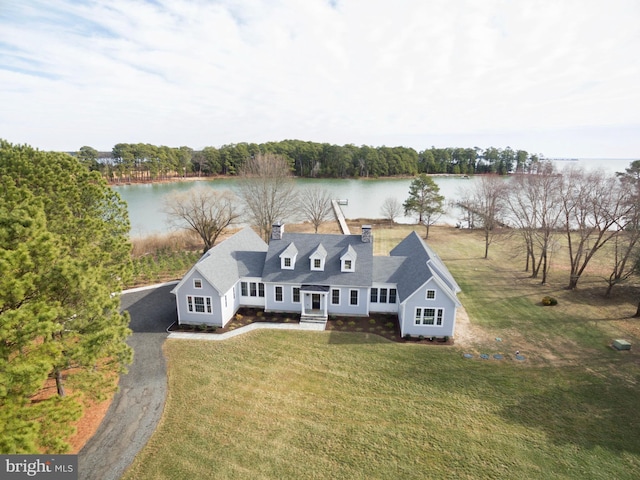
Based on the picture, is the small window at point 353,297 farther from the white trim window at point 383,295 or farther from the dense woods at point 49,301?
the dense woods at point 49,301

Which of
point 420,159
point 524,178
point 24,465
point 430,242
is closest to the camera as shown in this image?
point 24,465

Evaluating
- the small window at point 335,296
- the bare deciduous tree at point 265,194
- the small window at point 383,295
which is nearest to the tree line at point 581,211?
the small window at point 383,295

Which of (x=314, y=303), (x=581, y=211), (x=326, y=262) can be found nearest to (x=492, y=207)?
(x=581, y=211)

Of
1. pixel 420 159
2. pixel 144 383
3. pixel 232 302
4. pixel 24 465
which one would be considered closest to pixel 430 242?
pixel 232 302

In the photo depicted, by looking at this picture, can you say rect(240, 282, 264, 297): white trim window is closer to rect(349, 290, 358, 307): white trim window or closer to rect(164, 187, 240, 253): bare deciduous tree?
rect(349, 290, 358, 307): white trim window

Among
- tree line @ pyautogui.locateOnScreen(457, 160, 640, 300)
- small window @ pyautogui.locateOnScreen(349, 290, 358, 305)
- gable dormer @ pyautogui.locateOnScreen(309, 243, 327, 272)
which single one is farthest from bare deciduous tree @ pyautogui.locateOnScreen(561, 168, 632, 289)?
gable dormer @ pyautogui.locateOnScreen(309, 243, 327, 272)

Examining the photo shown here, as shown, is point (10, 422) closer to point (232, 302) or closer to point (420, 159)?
point (232, 302)
